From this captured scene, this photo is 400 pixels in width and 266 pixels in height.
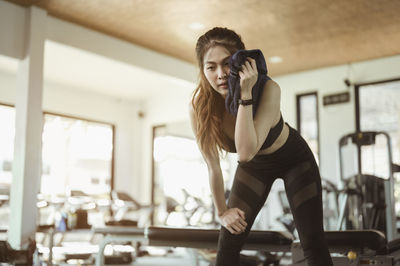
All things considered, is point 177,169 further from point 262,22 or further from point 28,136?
point 28,136

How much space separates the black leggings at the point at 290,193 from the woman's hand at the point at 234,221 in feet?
0.19

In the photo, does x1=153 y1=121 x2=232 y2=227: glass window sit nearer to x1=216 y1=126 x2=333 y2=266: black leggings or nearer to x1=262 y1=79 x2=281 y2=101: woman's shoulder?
x1=216 y1=126 x2=333 y2=266: black leggings

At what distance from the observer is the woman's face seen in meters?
1.35

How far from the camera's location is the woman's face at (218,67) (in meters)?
1.35

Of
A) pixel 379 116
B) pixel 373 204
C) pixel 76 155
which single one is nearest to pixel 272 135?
pixel 373 204

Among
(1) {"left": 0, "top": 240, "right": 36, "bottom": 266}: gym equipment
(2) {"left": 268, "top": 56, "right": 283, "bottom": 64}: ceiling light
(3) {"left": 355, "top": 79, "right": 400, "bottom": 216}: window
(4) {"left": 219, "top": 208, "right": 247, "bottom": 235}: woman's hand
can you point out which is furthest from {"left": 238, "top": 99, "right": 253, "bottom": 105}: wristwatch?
(3) {"left": 355, "top": 79, "right": 400, "bottom": 216}: window

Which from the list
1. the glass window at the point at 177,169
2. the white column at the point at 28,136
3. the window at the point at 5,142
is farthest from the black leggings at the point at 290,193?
the glass window at the point at 177,169

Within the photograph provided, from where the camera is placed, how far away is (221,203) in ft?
4.83

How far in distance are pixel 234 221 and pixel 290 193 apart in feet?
0.80

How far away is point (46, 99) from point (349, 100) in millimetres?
5293

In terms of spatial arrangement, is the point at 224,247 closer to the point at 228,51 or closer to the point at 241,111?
the point at 241,111

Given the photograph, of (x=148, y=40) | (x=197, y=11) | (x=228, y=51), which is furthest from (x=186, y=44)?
(x=228, y=51)

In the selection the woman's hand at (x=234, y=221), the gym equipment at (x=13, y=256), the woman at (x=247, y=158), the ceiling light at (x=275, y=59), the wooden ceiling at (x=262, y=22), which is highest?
the wooden ceiling at (x=262, y=22)

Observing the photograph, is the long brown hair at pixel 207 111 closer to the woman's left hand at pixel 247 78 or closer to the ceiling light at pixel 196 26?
the woman's left hand at pixel 247 78
